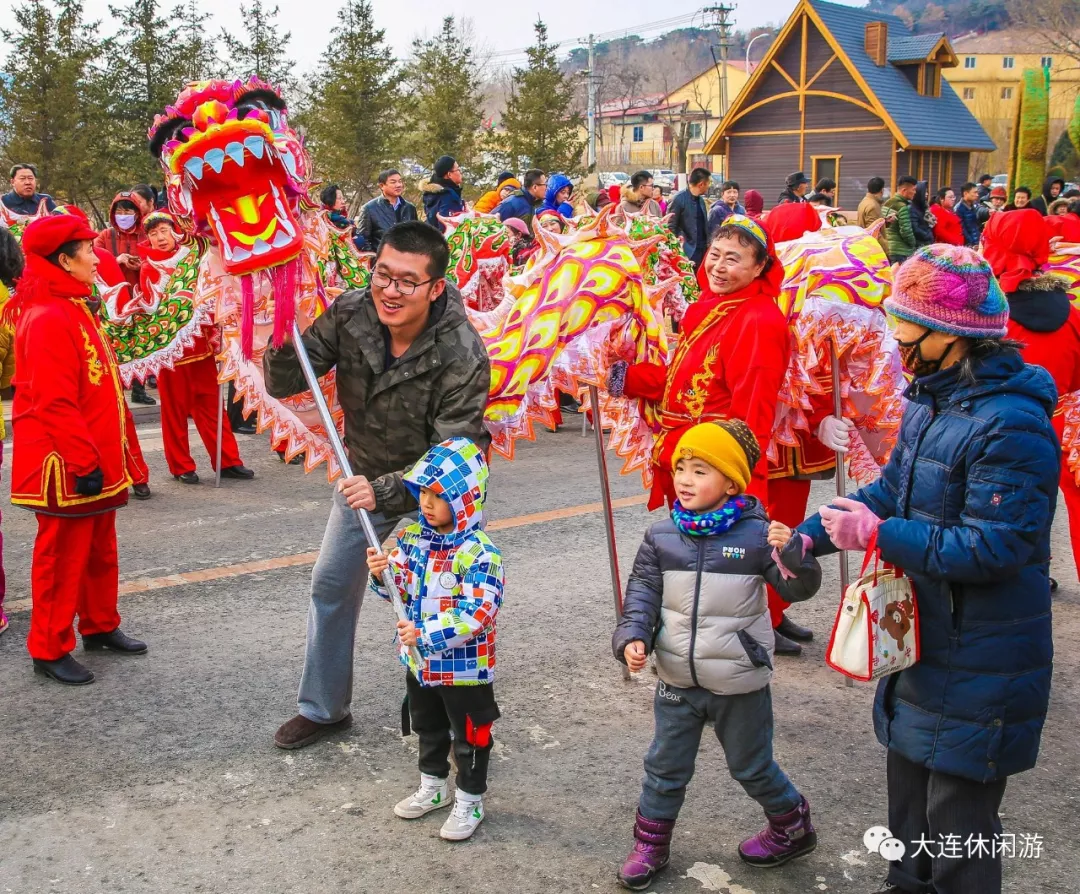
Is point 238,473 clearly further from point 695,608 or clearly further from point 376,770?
point 695,608

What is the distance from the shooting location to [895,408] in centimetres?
520

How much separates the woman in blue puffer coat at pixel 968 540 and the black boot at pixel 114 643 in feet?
11.2

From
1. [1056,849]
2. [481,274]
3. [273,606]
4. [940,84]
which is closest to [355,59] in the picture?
[481,274]

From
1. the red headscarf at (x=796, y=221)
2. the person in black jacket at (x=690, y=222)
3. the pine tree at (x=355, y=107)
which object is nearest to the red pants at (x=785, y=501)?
the red headscarf at (x=796, y=221)

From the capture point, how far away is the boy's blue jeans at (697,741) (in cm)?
332

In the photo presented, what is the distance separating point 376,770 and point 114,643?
173 cm

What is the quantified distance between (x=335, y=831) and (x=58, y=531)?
1985mm

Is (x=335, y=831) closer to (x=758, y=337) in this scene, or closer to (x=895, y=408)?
(x=758, y=337)

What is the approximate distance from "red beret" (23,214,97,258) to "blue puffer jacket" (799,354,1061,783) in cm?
352

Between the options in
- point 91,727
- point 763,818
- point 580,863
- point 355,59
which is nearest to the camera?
point 580,863

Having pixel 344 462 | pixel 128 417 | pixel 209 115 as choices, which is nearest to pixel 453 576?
pixel 344 462

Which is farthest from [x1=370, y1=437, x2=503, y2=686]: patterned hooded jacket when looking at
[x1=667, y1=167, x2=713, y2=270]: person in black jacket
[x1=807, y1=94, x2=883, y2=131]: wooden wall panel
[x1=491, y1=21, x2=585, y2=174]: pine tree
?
[x1=807, y1=94, x2=883, y2=131]: wooden wall panel

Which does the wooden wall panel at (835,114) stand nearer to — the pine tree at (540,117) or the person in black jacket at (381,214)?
the pine tree at (540,117)

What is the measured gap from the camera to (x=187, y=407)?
825cm
